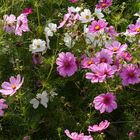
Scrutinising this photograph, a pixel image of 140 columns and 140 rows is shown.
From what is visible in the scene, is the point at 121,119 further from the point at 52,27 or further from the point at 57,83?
the point at 52,27

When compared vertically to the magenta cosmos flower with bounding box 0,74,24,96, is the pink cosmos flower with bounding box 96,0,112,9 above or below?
below

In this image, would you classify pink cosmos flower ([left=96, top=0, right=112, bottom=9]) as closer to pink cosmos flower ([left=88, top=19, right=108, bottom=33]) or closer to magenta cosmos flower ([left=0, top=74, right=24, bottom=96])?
pink cosmos flower ([left=88, top=19, right=108, bottom=33])

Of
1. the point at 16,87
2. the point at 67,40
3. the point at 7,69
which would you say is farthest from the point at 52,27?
the point at 16,87

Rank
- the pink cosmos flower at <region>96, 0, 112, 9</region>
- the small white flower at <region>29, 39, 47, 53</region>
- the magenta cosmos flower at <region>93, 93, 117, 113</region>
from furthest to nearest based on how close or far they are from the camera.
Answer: the pink cosmos flower at <region>96, 0, 112, 9</region> → the small white flower at <region>29, 39, 47, 53</region> → the magenta cosmos flower at <region>93, 93, 117, 113</region>

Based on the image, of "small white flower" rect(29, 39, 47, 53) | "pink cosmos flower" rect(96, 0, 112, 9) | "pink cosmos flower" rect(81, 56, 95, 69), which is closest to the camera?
"pink cosmos flower" rect(81, 56, 95, 69)

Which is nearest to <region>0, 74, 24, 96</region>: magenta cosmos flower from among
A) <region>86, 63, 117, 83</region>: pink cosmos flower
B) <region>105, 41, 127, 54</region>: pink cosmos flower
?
<region>86, 63, 117, 83</region>: pink cosmos flower

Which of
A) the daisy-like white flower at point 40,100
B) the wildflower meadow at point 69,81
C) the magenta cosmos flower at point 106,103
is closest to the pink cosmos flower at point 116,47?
the wildflower meadow at point 69,81

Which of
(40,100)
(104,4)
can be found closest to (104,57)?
(40,100)
